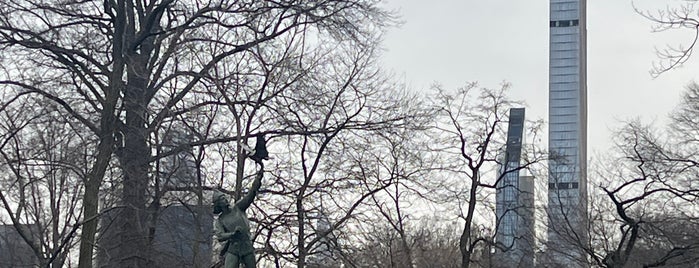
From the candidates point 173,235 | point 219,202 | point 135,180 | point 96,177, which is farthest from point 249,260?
point 173,235

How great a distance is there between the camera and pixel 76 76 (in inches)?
933

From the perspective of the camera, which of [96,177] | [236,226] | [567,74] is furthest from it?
[567,74]

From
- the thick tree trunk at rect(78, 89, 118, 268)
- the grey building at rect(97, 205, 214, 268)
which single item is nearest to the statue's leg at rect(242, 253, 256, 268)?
the thick tree trunk at rect(78, 89, 118, 268)

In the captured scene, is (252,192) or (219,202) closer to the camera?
(252,192)

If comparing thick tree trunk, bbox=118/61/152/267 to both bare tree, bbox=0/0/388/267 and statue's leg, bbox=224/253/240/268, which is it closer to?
bare tree, bbox=0/0/388/267

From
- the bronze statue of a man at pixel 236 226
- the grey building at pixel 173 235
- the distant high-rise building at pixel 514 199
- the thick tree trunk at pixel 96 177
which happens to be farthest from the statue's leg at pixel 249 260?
the distant high-rise building at pixel 514 199

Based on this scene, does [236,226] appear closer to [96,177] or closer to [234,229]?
[234,229]

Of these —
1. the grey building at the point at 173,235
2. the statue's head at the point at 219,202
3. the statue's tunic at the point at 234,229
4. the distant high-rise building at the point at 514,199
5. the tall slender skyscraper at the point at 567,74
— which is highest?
the tall slender skyscraper at the point at 567,74

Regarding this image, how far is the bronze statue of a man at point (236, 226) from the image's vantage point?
15.0 meters

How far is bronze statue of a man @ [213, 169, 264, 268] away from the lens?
15.0 m

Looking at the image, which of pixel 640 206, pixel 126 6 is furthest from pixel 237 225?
pixel 640 206

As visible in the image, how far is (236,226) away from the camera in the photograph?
14969mm

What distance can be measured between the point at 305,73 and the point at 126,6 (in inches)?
171

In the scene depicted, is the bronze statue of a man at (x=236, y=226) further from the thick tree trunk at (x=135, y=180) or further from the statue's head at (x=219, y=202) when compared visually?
the thick tree trunk at (x=135, y=180)
